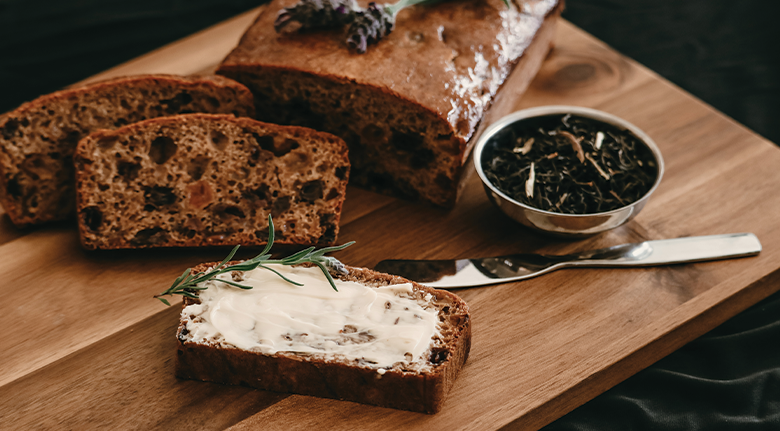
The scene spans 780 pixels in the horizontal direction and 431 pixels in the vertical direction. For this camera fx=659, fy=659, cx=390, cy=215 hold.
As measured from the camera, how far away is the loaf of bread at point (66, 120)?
3.19 meters

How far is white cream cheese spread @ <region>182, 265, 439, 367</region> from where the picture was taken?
8.04 ft

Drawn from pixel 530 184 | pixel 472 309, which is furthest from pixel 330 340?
pixel 530 184

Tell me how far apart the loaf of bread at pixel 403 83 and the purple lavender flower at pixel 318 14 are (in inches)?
2.3

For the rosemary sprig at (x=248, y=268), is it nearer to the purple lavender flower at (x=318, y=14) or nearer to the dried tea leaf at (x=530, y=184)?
the dried tea leaf at (x=530, y=184)

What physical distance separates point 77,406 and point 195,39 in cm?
276

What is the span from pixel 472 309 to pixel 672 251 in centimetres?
101

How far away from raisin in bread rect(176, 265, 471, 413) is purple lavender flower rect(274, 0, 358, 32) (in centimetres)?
149

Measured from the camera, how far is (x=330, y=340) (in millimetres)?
2475

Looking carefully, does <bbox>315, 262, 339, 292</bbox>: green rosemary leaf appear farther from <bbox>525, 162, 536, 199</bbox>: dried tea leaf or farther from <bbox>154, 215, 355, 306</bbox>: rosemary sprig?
<bbox>525, 162, 536, 199</bbox>: dried tea leaf

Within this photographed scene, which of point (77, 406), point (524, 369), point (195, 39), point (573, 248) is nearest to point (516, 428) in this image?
point (524, 369)

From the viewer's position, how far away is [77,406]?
2.59 m

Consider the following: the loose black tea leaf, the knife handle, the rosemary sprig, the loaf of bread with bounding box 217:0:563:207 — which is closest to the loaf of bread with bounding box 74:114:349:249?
the loaf of bread with bounding box 217:0:563:207

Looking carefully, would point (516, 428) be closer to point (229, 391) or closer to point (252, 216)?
point (229, 391)

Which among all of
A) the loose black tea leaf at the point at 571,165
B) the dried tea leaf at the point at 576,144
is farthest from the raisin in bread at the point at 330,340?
the dried tea leaf at the point at 576,144
